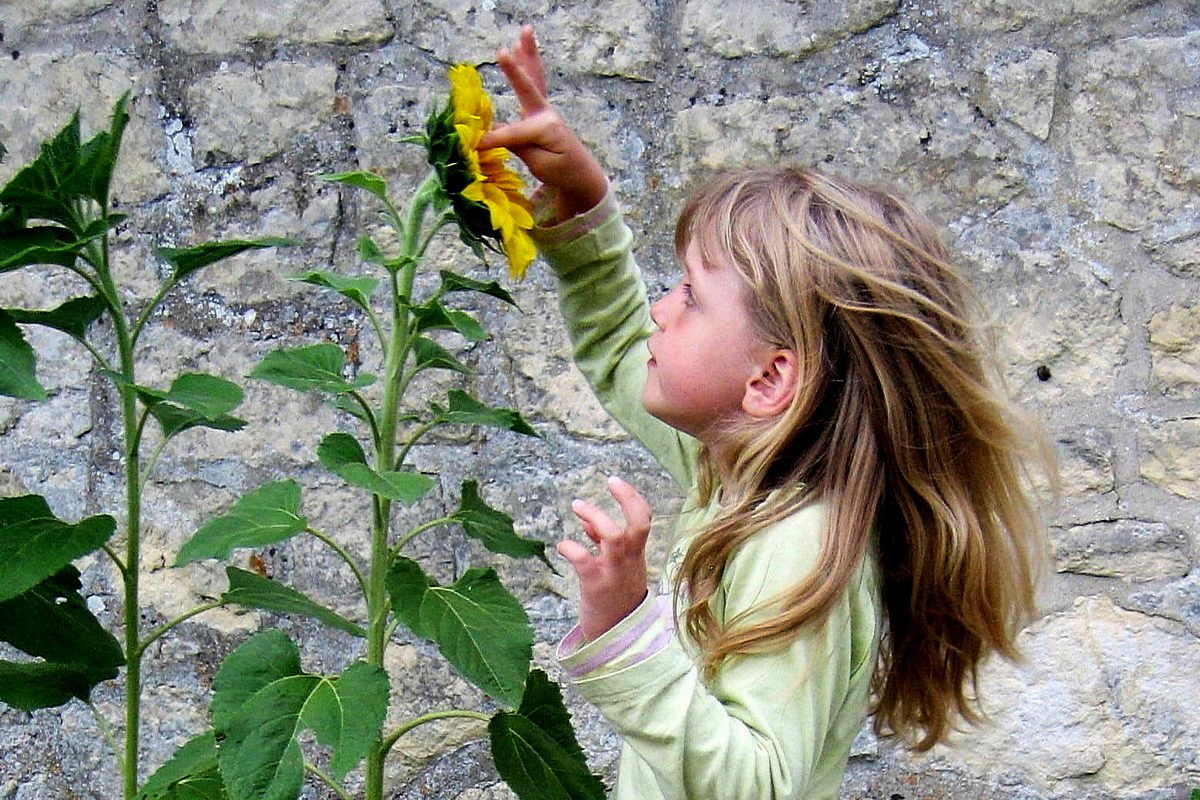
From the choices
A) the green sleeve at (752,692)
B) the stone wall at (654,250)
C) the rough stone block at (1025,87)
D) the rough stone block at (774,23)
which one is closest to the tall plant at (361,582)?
the green sleeve at (752,692)

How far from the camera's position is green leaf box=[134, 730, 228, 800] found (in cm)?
106

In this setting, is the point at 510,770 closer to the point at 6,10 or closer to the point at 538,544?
the point at 538,544

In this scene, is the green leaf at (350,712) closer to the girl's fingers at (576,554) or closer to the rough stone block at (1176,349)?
the girl's fingers at (576,554)

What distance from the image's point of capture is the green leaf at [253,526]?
39.3 inches

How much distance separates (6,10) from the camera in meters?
1.65

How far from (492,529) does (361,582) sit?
0.39ft

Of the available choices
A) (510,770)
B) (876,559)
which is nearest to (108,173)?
(510,770)

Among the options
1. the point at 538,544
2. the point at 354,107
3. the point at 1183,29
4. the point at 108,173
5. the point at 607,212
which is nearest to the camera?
the point at 108,173

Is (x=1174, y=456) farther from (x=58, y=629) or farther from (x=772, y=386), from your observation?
(x=58, y=629)

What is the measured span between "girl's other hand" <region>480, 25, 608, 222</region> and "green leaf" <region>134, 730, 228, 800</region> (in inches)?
22.1

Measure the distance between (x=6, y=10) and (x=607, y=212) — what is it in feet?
3.03

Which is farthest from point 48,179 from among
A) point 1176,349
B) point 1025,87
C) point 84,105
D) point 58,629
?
point 1176,349

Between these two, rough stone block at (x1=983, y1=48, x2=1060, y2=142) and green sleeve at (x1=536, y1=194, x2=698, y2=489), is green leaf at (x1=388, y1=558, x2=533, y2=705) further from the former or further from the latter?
rough stone block at (x1=983, y1=48, x2=1060, y2=142)

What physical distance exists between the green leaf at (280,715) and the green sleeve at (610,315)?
0.43 metres
